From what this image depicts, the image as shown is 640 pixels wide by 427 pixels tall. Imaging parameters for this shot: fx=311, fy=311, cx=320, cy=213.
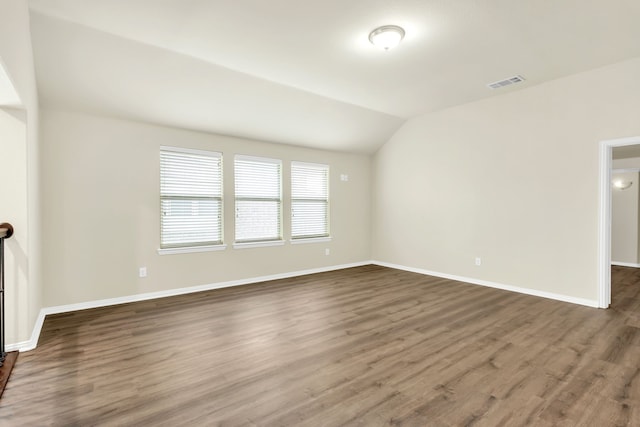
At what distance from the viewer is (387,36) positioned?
2.98 m

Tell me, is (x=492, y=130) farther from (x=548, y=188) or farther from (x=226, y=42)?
(x=226, y=42)

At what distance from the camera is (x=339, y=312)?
3.80m

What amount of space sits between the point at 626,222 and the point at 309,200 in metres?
6.82

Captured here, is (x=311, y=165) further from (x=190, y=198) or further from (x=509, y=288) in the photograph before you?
(x=509, y=288)

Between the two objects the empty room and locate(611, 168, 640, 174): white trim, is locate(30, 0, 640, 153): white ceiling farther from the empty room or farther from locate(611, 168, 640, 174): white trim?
locate(611, 168, 640, 174): white trim

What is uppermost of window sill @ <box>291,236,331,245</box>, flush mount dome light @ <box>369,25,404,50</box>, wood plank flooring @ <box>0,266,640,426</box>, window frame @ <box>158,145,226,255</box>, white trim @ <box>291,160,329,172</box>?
flush mount dome light @ <box>369,25,404,50</box>

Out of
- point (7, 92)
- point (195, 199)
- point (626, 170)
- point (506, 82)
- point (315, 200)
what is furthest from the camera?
point (626, 170)

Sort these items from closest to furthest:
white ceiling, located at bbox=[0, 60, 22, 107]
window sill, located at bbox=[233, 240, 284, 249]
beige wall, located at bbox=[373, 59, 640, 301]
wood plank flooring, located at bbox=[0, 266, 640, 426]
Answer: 1. wood plank flooring, located at bbox=[0, 266, 640, 426]
2. white ceiling, located at bbox=[0, 60, 22, 107]
3. beige wall, located at bbox=[373, 59, 640, 301]
4. window sill, located at bbox=[233, 240, 284, 249]

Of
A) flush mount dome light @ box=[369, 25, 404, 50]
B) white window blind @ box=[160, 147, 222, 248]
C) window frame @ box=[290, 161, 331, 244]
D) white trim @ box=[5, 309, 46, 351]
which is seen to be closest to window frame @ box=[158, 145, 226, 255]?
white window blind @ box=[160, 147, 222, 248]

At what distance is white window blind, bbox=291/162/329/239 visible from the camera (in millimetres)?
5945

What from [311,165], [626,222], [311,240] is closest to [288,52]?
[311,165]

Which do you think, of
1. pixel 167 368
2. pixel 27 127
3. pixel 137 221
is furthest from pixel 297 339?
pixel 27 127

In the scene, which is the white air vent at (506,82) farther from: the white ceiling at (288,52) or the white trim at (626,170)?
the white trim at (626,170)

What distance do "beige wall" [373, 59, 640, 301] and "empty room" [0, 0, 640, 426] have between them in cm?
3
